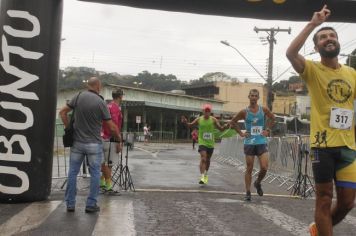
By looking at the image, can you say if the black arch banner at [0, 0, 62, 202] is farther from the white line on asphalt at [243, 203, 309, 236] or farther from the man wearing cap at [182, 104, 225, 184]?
the man wearing cap at [182, 104, 225, 184]

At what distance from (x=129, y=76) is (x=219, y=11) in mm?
99607

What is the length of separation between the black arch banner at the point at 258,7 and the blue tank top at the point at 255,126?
1818 mm

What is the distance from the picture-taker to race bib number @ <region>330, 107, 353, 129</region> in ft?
14.9

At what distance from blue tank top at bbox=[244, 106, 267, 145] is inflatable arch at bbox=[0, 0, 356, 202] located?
11.6ft

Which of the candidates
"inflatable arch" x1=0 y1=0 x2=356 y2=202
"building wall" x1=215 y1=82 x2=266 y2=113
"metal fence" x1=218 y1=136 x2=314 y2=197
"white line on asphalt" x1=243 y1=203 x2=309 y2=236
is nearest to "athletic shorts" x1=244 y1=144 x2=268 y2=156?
"white line on asphalt" x1=243 y1=203 x2=309 y2=236

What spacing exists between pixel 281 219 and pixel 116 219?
217cm

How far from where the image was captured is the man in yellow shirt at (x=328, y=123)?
4504 millimetres

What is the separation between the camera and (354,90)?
4719 millimetres

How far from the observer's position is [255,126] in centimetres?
978

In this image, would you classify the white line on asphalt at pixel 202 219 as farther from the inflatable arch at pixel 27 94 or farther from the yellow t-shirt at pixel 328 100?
the inflatable arch at pixel 27 94

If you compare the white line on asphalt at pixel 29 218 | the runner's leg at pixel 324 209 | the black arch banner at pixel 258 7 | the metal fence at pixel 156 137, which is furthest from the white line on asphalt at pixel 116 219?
the metal fence at pixel 156 137

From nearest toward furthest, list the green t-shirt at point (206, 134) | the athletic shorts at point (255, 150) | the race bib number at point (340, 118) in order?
1. the race bib number at point (340, 118)
2. the athletic shorts at point (255, 150)
3. the green t-shirt at point (206, 134)

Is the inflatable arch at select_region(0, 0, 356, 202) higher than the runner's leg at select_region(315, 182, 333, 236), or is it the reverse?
the inflatable arch at select_region(0, 0, 356, 202)

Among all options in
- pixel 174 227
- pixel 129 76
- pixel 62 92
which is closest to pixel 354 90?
pixel 174 227
